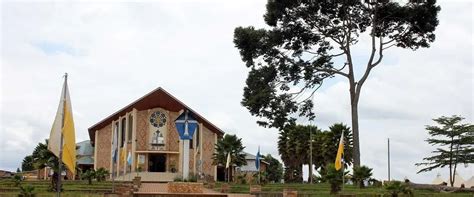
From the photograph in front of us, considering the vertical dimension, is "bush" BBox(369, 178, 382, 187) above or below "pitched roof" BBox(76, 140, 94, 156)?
below

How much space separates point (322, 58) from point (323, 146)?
1984 cm

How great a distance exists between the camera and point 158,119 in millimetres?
45875

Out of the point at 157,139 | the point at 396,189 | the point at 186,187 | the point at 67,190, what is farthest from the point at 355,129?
the point at 157,139

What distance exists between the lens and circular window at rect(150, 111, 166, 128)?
150ft

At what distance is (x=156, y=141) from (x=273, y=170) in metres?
18.3

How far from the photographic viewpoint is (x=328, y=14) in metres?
23.9

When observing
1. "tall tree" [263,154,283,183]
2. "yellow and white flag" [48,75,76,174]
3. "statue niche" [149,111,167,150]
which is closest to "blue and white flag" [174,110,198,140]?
"yellow and white flag" [48,75,76,174]

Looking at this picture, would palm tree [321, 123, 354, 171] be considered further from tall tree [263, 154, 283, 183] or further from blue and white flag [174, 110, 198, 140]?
blue and white flag [174, 110, 198, 140]

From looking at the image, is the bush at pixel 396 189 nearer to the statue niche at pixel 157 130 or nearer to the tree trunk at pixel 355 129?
the tree trunk at pixel 355 129

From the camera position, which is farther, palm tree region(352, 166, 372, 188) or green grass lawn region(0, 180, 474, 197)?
palm tree region(352, 166, 372, 188)

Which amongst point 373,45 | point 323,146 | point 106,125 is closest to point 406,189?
point 373,45

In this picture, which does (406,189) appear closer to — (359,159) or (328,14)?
(359,159)

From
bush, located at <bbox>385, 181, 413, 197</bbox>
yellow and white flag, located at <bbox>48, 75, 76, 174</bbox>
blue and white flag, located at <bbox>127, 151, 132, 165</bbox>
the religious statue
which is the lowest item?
bush, located at <bbox>385, 181, 413, 197</bbox>

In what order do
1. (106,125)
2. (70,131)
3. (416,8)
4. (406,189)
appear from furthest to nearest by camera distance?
(106,125), (416,8), (406,189), (70,131)
